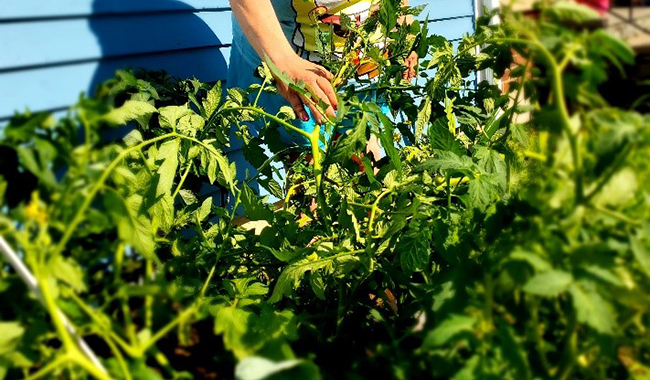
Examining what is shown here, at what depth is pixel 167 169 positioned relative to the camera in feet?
3.97

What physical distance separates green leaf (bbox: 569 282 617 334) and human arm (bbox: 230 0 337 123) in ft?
2.96

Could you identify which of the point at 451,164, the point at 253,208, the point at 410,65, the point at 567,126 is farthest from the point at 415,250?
the point at 410,65

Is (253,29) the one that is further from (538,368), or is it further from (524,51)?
(538,368)

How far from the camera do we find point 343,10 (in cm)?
237

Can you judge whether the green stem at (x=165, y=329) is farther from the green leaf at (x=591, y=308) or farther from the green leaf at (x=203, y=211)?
the green leaf at (x=203, y=211)

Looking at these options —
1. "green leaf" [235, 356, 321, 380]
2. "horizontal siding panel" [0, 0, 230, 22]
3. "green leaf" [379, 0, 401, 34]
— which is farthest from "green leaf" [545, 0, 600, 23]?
"horizontal siding panel" [0, 0, 230, 22]

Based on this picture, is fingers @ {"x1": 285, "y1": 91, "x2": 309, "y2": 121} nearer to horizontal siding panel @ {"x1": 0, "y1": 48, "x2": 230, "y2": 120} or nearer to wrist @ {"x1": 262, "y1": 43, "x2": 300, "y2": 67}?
wrist @ {"x1": 262, "y1": 43, "x2": 300, "y2": 67}

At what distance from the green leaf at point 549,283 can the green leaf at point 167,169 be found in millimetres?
807

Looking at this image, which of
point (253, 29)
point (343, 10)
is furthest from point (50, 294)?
point (343, 10)

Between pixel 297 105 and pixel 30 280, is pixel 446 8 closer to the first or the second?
pixel 297 105

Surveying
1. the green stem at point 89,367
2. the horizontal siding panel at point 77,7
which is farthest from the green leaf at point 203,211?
the horizontal siding panel at point 77,7

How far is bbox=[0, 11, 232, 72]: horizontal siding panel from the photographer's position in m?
2.01

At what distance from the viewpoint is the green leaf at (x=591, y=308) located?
55 centimetres

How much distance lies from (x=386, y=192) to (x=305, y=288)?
12.2 inches
